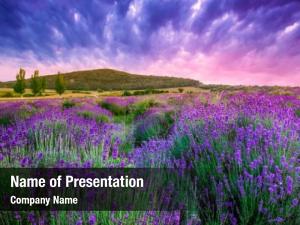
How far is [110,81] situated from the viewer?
51.9 meters

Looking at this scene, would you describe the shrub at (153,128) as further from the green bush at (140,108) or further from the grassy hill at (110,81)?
the grassy hill at (110,81)

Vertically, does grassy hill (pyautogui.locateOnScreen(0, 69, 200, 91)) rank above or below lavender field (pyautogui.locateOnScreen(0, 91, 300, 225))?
above

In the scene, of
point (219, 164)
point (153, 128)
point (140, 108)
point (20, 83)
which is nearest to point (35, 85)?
point (20, 83)

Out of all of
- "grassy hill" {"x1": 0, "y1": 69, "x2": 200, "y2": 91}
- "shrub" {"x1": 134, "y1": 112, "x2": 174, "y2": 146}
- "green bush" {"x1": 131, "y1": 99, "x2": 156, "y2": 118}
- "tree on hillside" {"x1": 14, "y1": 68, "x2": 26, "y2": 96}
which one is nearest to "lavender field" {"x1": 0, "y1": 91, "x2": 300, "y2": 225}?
"shrub" {"x1": 134, "y1": 112, "x2": 174, "y2": 146}

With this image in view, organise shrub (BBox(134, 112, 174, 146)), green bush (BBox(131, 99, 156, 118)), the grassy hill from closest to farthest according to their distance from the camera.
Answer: shrub (BBox(134, 112, 174, 146)) → green bush (BBox(131, 99, 156, 118)) → the grassy hill

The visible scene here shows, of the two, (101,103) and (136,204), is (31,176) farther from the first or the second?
(101,103)

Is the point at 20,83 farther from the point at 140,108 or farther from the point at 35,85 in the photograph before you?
the point at 140,108

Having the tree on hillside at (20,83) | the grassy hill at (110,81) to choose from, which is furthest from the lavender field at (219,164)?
the grassy hill at (110,81)

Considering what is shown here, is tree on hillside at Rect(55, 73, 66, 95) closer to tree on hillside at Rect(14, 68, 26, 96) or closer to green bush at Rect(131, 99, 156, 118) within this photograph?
tree on hillside at Rect(14, 68, 26, 96)

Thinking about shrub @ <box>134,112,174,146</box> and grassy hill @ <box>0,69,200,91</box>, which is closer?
shrub @ <box>134,112,174,146</box>

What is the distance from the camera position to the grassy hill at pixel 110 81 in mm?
46469

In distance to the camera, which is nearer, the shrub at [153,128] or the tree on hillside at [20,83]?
the shrub at [153,128]

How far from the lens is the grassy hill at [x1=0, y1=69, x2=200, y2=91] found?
46.5 meters

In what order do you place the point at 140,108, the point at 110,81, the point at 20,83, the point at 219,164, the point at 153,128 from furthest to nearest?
the point at 110,81 → the point at 20,83 → the point at 140,108 → the point at 153,128 → the point at 219,164
